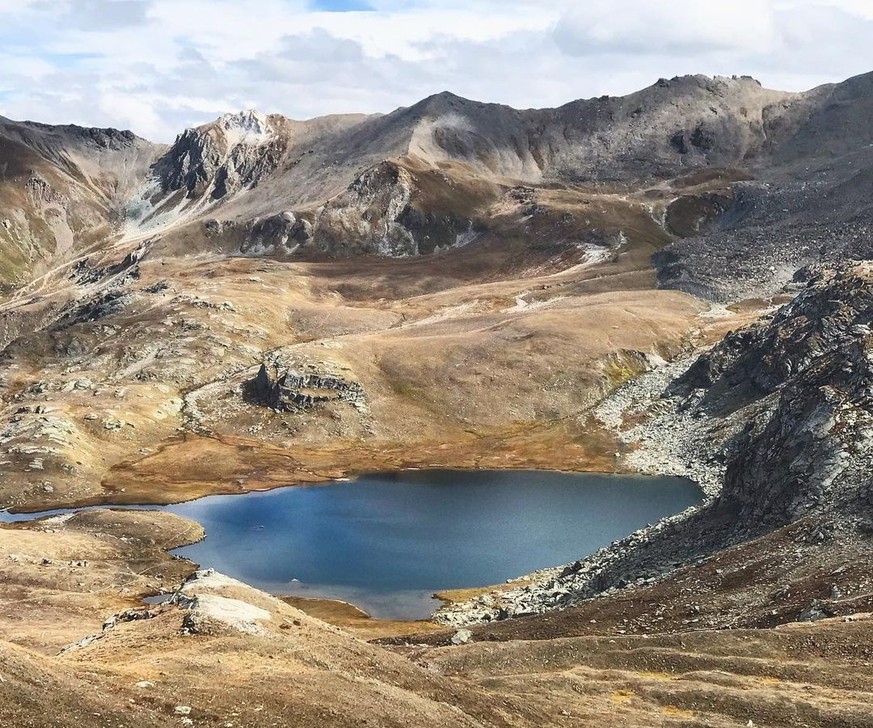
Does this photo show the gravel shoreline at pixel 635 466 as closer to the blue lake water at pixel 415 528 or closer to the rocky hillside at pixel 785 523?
the rocky hillside at pixel 785 523

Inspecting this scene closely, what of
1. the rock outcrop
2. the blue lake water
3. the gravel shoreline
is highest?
the rock outcrop

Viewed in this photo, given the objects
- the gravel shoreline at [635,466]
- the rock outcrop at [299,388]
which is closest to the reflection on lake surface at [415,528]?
the gravel shoreline at [635,466]

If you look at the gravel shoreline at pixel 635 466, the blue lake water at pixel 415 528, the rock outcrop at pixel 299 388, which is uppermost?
the rock outcrop at pixel 299 388

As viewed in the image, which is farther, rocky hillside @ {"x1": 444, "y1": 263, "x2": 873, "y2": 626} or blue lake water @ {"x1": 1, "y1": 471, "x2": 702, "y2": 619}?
blue lake water @ {"x1": 1, "y1": 471, "x2": 702, "y2": 619}

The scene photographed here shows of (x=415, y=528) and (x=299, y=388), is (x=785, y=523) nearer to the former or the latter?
(x=415, y=528)

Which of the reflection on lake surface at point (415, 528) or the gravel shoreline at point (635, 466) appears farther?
the reflection on lake surface at point (415, 528)

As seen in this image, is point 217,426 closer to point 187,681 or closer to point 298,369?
point 298,369

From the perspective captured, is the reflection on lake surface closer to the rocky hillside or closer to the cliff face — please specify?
the rocky hillside

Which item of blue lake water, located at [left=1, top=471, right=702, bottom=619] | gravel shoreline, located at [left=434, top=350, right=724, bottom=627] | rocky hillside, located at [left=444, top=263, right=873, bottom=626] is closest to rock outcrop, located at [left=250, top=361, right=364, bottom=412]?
blue lake water, located at [left=1, top=471, right=702, bottom=619]

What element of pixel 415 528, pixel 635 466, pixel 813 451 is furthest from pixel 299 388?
pixel 813 451
